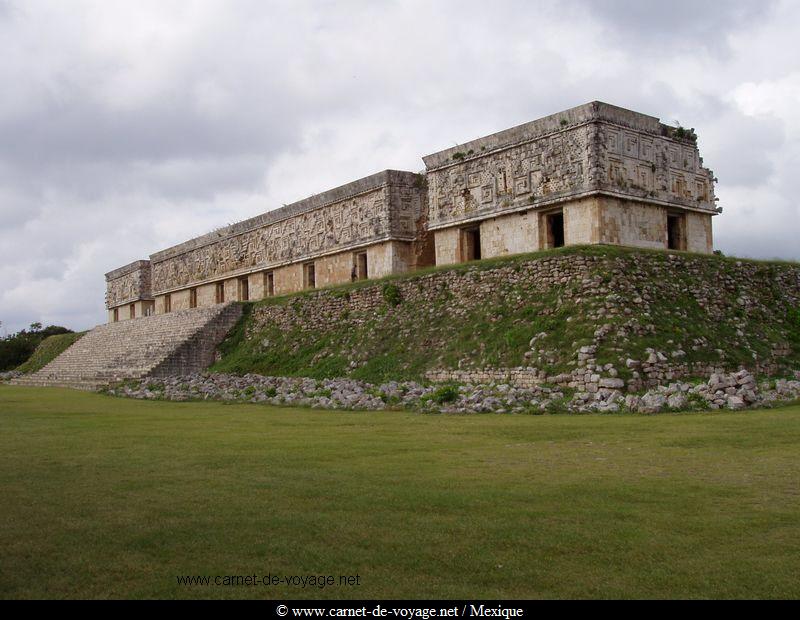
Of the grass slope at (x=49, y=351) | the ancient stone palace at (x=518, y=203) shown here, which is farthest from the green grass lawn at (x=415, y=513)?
the grass slope at (x=49, y=351)

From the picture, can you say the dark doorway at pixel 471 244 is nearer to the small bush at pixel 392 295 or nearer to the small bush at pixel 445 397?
the small bush at pixel 392 295

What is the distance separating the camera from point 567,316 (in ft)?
45.4

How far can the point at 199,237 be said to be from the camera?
32594mm

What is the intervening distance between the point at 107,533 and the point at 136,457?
268 cm

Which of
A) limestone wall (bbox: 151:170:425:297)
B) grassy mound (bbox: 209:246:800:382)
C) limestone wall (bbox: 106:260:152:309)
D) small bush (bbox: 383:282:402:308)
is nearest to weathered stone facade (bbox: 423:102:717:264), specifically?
grassy mound (bbox: 209:246:800:382)

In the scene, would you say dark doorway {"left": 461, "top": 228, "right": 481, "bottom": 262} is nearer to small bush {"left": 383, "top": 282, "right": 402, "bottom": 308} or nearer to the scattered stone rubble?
small bush {"left": 383, "top": 282, "right": 402, "bottom": 308}

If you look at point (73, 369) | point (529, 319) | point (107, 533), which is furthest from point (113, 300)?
point (107, 533)

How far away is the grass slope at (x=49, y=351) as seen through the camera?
117 feet

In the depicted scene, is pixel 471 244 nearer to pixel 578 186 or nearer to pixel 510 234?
pixel 510 234

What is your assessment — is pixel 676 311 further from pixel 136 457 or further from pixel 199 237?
pixel 199 237

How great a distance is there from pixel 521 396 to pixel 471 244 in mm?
8873

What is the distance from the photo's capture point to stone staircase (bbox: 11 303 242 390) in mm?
21609

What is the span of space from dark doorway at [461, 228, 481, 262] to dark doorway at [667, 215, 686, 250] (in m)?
4.71

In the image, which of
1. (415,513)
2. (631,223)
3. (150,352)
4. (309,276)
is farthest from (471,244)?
(415,513)
